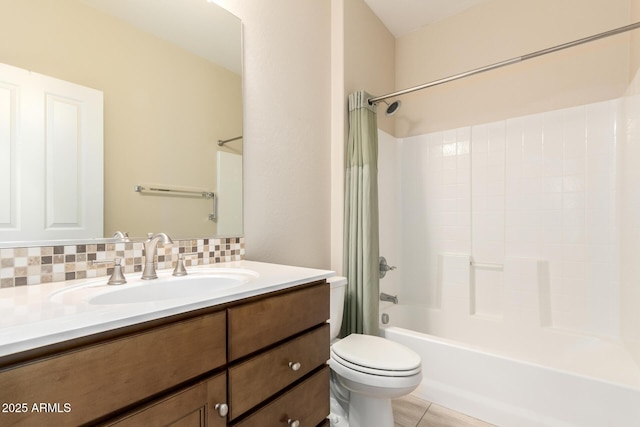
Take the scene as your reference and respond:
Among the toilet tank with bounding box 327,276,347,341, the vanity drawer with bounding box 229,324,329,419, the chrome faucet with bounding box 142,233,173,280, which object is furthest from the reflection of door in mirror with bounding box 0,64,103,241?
the toilet tank with bounding box 327,276,347,341

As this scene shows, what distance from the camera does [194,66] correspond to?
128 centimetres

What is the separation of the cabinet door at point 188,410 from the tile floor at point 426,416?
125cm

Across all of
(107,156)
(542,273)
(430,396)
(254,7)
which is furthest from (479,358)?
(254,7)

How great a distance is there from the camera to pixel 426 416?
5.29ft

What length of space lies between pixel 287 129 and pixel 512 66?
179cm

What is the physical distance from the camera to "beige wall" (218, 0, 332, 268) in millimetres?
1467

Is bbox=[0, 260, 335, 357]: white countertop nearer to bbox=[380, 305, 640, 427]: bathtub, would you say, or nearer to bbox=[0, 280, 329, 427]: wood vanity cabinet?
bbox=[0, 280, 329, 427]: wood vanity cabinet

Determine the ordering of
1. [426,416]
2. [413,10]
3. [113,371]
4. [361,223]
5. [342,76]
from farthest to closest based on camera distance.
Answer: [413,10] < [342,76] < [361,223] < [426,416] < [113,371]

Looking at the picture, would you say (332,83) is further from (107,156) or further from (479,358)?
(479,358)

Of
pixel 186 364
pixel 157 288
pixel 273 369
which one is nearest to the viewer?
pixel 186 364

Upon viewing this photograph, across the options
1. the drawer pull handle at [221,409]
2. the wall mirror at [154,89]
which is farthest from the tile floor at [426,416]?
the wall mirror at [154,89]

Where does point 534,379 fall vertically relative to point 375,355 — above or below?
below

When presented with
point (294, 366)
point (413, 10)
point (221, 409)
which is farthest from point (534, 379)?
point (413, 10)

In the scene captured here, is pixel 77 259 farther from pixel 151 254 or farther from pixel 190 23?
pixel 190 23
